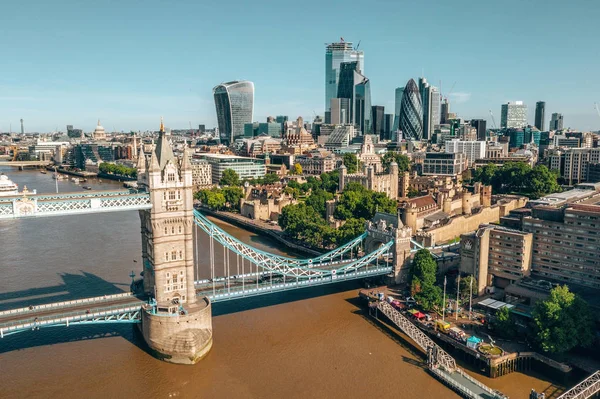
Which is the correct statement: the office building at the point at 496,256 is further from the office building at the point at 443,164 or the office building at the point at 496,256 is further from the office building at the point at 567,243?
the office building at the point at 443,164

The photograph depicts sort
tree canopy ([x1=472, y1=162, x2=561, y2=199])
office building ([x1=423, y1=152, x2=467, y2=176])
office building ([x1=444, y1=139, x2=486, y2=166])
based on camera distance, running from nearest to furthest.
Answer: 1. tree canopy ([x1=472, y1=162, x2=561, y2=199])
2. office building ([x1=423, y1=152, x2=467, y2=176])
3. office building ([x1=444, y1=139, x2=486, y2=166])

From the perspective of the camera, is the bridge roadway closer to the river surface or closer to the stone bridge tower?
the river surface

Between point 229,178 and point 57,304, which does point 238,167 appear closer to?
point 229,178

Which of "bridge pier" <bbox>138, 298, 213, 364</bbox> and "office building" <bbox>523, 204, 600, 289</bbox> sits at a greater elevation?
"office building" <bbox>523, 204, 600, 289</bbox>

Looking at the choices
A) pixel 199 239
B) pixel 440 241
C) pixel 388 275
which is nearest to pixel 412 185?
pixel 440 241

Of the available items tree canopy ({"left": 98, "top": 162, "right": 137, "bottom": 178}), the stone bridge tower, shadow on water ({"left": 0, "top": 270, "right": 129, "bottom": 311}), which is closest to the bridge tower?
shadow on water ({"left": 0, "top": 270, "right": 129, "bottom": 311})

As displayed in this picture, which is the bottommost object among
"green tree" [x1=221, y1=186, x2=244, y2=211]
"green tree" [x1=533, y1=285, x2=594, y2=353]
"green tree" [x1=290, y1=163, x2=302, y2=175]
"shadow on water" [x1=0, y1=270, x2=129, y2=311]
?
"shadow on water" [x1=0, y1=270, x2=129, y2=311]

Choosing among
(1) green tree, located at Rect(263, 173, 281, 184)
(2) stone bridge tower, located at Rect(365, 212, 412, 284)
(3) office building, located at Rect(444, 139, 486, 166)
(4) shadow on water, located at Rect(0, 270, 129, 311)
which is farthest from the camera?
(3) office building, located at Rect(444, 139, 486, 166)
